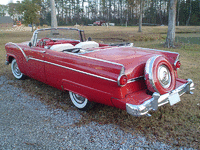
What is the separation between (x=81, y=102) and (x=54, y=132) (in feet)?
2.53

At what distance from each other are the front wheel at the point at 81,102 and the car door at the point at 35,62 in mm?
890

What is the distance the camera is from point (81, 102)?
10.8ft

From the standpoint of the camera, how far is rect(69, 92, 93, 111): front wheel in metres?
3.15

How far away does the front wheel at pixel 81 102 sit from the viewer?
315 centimetres

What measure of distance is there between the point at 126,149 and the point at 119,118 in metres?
0.74

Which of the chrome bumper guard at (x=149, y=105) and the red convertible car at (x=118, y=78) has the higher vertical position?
the red convertible car at (x=118, y=78)

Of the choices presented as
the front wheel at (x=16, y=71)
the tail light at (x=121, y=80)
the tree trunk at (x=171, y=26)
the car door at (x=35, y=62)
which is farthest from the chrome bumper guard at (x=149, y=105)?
the tree trunk at (x=171, y=26)

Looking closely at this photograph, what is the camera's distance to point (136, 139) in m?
2.49

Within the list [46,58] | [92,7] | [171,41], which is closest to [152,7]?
[92,7]

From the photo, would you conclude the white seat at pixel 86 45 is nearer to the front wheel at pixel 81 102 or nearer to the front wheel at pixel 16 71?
the front wheel at pixel 81 102

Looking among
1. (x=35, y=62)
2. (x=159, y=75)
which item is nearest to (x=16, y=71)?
(x=35, y=62)

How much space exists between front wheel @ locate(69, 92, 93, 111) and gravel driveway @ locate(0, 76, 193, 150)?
0.44 ft

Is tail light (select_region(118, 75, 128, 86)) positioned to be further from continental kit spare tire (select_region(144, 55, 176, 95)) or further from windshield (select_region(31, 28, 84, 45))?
windshield (select_region(31, 28, 84, 45))

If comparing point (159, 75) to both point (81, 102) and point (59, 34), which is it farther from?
point (59, 34)
